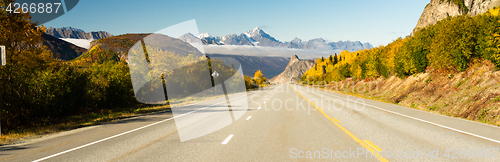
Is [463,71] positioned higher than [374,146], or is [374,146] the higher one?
[374,146]

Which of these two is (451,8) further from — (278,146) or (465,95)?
(278,146)

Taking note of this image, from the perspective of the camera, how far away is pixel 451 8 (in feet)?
295

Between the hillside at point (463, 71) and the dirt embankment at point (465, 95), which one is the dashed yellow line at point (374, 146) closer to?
the dirt embankment at point (465, 95)

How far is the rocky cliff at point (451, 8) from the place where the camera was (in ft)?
258

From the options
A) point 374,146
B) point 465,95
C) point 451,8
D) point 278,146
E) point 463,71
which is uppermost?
point 451,8

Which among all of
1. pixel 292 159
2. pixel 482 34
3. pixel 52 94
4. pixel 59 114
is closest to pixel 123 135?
pixel 292 159

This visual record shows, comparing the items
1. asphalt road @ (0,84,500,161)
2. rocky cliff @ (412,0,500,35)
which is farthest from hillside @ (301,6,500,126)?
rocky cliff @ (412,0,500,35)

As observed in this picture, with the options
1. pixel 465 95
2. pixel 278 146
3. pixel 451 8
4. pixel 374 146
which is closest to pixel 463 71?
pixel 465 95

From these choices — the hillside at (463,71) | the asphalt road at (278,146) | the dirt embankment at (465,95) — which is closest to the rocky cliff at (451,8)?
the hillside at (463,71)

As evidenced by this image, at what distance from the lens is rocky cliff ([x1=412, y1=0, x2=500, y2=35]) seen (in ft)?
258

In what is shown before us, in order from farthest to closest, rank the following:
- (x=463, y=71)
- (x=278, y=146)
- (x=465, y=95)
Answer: (x=463, y=71) → (x=465, y=95) → (x=278, y=146)

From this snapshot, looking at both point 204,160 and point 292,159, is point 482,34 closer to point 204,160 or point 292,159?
point 292,159

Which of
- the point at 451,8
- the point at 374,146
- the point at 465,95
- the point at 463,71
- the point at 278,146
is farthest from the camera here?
the point at 451,8

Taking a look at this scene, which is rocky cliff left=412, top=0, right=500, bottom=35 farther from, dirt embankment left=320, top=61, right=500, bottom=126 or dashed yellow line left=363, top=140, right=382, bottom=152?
dashed yellow line left=363, top=140, right=382, bottom=152
